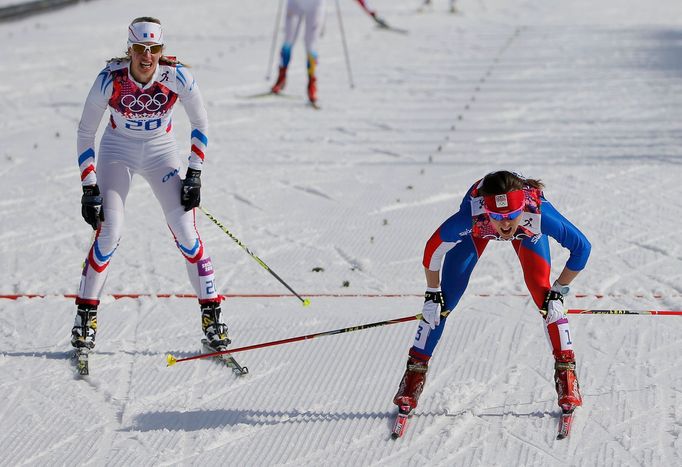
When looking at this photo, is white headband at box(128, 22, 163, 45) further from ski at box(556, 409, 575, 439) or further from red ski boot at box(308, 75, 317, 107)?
red ski boot at box(308, 75, 317, 107)

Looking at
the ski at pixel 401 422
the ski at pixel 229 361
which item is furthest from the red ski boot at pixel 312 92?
the ski at pixel 401 422

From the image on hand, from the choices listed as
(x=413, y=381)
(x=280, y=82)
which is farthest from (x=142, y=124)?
(x=280, y=82)

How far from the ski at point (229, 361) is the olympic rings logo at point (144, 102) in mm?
1464

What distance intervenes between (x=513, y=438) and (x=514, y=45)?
13.3 metres

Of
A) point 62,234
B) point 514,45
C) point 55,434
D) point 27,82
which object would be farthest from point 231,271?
point 514,45

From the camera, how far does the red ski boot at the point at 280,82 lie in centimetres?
1294

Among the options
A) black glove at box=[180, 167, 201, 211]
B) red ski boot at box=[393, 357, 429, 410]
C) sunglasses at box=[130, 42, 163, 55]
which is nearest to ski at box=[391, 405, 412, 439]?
red ski boot at box=[393, 357, 429, 410]

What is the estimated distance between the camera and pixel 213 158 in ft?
33.8

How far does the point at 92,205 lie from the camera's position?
540 cm

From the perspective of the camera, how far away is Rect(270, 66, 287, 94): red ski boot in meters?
12.9

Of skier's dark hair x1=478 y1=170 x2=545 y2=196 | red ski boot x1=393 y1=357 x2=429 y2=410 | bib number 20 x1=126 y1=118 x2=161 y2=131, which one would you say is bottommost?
red ski boot x1=393 y1=357 x2=429 y2=410

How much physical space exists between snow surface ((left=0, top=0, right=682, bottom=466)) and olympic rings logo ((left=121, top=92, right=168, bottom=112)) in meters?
1.53

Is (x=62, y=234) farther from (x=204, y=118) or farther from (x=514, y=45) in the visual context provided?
(x=514, y=45)

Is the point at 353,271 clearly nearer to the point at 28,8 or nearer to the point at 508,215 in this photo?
the point at 508,215
